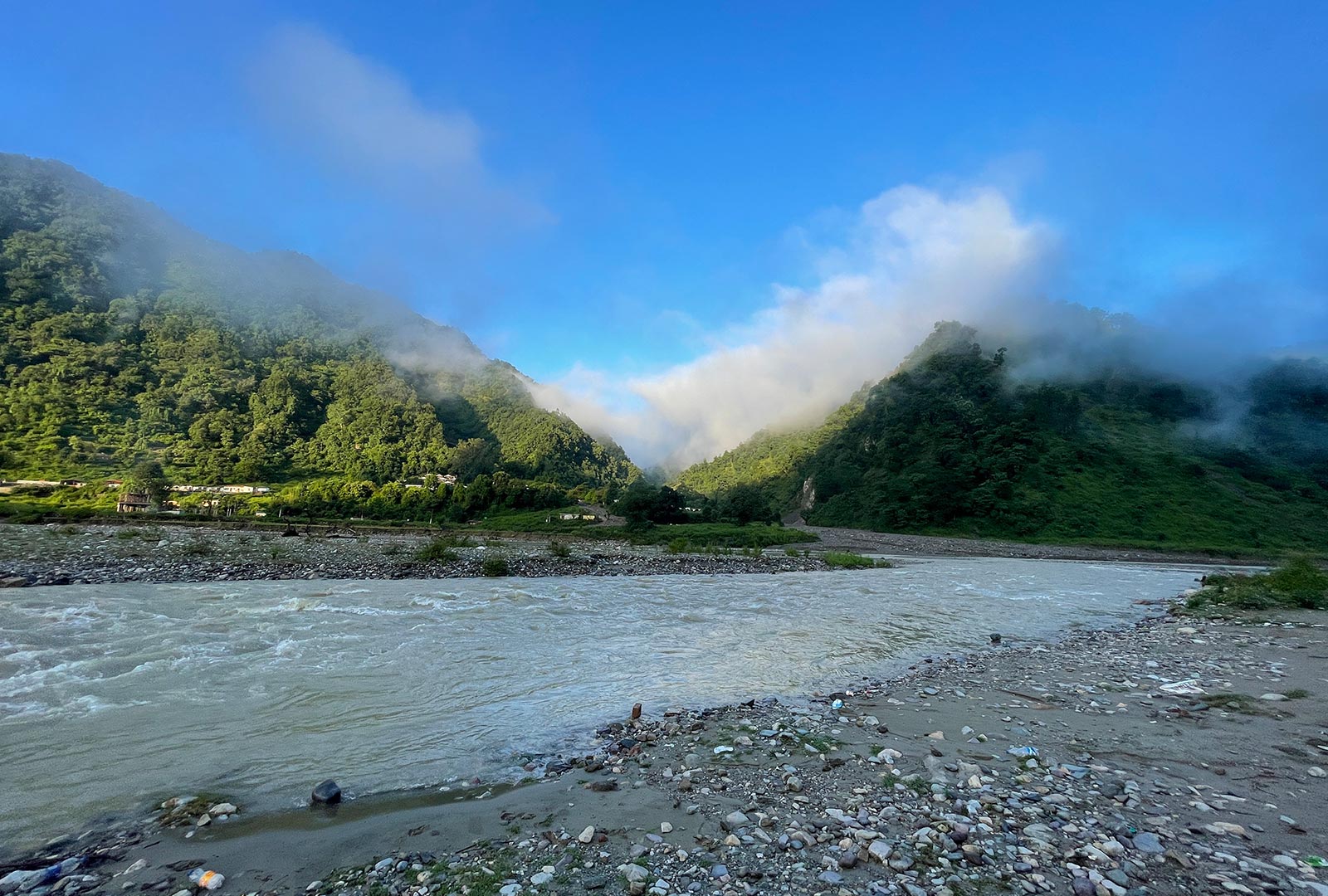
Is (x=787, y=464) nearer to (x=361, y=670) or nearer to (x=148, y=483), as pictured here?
(x=148, y=483)

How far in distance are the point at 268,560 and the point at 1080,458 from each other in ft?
377

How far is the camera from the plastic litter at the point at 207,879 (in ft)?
13.4

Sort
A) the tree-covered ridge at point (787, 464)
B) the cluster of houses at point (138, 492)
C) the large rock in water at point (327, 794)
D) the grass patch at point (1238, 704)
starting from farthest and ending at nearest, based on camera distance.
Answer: the tree-covered ridge at point (787, 464) < the cluster of houses at point (138, 492) < the grass patch at point (1238, 704) < the large rock in water at point (327, 794)

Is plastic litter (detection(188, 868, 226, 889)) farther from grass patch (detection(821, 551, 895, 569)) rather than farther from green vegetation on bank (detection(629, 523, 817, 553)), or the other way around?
green vegetation on bank (detection(629, 523, 817, 553))

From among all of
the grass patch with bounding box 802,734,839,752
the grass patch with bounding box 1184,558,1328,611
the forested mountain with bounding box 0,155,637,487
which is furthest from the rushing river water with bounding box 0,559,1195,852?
the forested mountain with bounding box 0,155,637,487

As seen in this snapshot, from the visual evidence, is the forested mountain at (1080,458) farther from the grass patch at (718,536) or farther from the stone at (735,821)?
the stone at (735,821)

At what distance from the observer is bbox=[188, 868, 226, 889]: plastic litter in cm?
409

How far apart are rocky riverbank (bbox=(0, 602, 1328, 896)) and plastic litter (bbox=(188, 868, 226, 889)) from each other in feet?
0.24

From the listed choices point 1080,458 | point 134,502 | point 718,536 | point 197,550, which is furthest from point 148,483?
point 1080,458

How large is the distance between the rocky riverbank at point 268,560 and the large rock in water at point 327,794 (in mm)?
23940

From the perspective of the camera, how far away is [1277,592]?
20.4 m

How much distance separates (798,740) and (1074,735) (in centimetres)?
360

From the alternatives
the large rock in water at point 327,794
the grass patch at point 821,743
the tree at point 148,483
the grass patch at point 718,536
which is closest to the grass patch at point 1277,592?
the grass patch at point 821,743

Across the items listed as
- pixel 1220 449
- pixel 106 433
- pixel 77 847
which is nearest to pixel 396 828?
pixel 77 847
